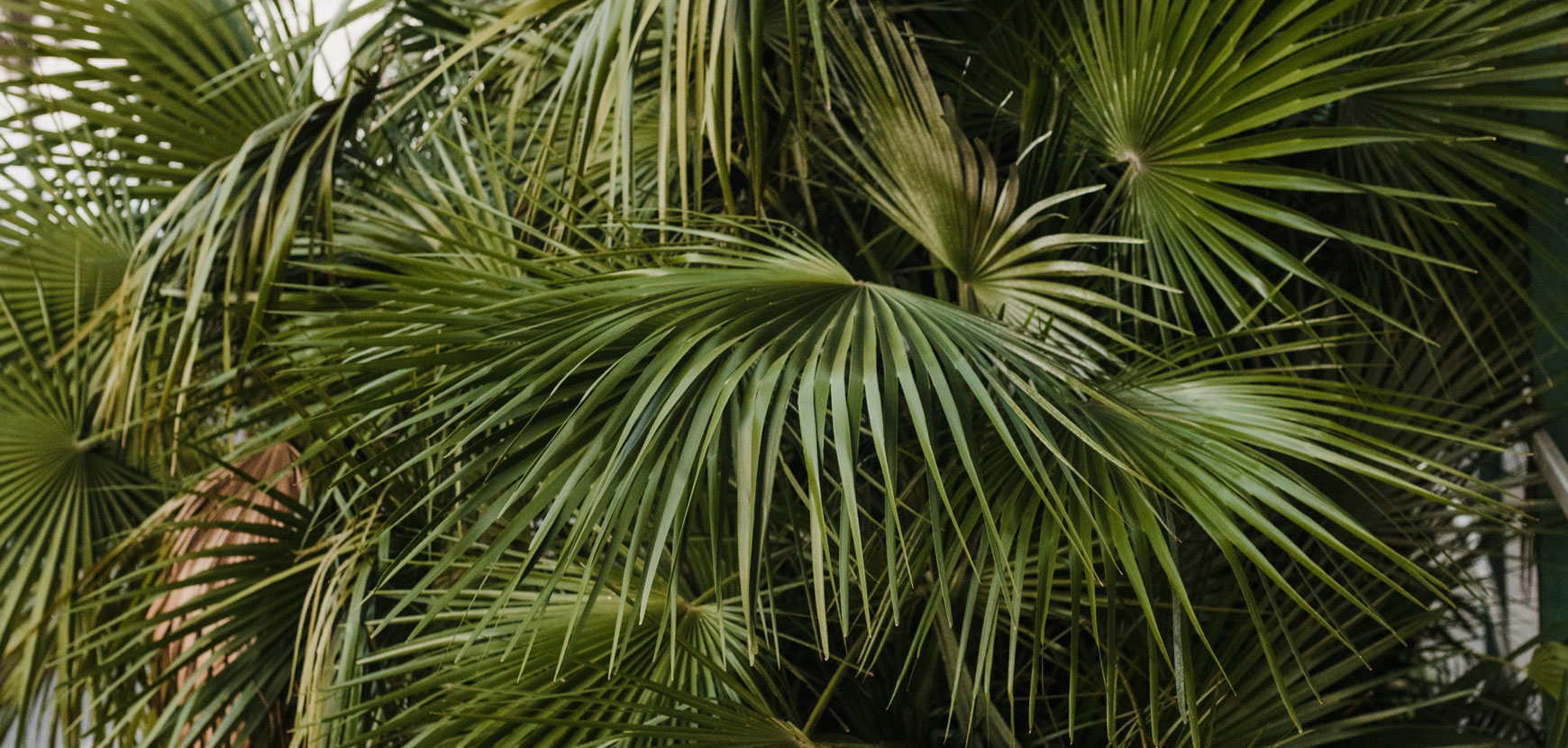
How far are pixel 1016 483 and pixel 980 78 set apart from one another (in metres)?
0.61

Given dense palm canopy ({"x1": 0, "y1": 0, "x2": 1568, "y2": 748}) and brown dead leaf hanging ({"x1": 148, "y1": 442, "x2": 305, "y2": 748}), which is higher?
dense palm canopy ({"x1": 0, "y1": 0, "x2": 1568, "y2": 748})

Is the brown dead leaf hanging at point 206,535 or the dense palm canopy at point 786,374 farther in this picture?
the brown dead leaf hanging at point 206,535

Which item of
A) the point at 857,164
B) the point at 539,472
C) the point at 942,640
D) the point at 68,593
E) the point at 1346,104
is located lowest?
the point at 68,593

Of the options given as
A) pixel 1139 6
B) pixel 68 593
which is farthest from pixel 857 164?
pixel 68 593

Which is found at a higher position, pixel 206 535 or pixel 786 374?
pixel 786 374

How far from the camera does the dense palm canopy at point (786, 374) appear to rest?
0.72 meters

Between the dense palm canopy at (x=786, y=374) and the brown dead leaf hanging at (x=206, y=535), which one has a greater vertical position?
the dense palm canopy at (x=786, y=374)

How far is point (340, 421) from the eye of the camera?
3.55 ft

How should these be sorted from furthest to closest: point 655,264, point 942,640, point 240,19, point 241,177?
point 240,19 < point 241,177 < point 942,640 < point 655,264

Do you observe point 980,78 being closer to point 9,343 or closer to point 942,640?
point 942,640

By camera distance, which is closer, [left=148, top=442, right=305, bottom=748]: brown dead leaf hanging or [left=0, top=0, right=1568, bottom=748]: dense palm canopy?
[left=0, top=0, right=1568, bottom=748]: dense palm canopy

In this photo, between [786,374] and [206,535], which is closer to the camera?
[786,374]

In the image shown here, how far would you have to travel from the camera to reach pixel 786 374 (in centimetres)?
68

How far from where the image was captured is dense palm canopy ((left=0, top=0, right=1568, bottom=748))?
716mm
